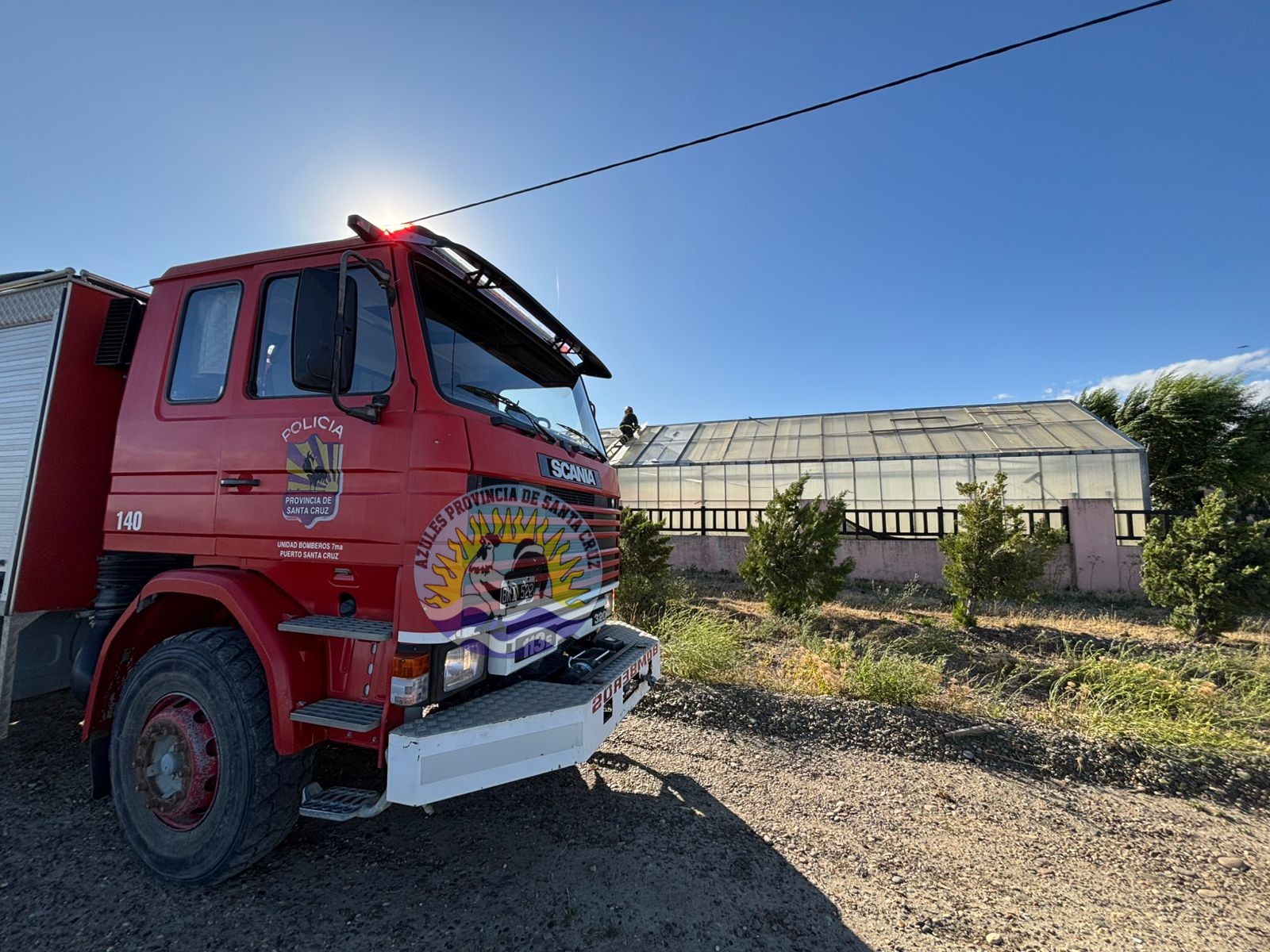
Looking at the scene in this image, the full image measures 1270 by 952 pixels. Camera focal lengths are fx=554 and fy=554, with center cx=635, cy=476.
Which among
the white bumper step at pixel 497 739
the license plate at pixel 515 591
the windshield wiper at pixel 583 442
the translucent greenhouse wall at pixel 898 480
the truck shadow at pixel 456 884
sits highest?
the translucent greenhouse wall at pixel 898 480

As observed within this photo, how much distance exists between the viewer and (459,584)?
229cm

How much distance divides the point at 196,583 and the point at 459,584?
130 centimetres

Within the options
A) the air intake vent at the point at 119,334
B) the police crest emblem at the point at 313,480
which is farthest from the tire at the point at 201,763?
the air intake vent at the point at 119,334

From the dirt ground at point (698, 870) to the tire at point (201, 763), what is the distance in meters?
0.21

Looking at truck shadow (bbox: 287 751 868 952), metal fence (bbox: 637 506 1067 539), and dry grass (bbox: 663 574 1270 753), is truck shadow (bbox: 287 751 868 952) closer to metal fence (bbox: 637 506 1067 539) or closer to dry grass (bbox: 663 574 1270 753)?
dry grass (bbox: 663 574 1270 753)

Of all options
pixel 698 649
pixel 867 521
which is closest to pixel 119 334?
pixel 698 649

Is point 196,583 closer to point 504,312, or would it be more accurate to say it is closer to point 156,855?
point 156,855

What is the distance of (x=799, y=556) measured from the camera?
7988mm

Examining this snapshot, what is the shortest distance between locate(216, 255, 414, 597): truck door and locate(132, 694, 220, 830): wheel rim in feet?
2.43

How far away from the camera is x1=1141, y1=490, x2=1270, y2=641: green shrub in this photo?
6.41m

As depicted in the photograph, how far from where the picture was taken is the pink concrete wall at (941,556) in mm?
9914

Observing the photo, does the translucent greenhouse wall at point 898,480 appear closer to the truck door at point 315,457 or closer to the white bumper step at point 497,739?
the white bumper step at point 497,739

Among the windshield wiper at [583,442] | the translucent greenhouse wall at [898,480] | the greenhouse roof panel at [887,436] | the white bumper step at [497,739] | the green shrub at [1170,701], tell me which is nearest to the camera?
the white bumper step at [497,739]

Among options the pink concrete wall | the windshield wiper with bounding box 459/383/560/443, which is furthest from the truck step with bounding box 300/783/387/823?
the pink concrete wall
